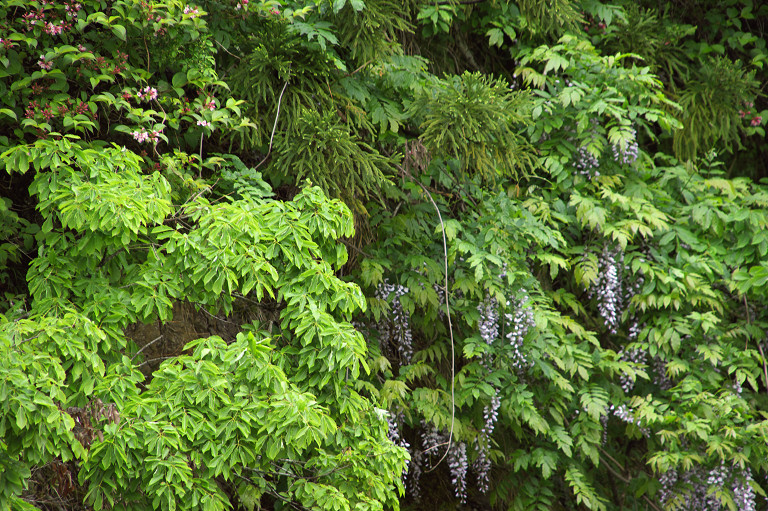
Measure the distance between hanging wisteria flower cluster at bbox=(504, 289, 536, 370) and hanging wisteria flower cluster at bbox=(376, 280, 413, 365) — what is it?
0.49 meters

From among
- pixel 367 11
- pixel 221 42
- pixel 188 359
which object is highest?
pixel 367 11

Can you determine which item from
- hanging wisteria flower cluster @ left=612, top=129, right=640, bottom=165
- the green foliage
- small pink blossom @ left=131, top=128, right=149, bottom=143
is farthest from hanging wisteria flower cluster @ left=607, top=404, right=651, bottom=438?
small pink blossom @ left=131, top=128, right=149, bottom=143

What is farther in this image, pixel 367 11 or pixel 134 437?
pixel 367 11

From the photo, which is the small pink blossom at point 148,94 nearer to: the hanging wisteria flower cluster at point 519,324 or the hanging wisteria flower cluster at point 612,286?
the hanging wisteria flower cluster at point 519,324

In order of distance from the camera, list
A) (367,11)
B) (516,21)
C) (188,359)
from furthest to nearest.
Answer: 1. (516,21)
2. (367,11)
3. (188,359)

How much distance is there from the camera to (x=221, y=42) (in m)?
2.89

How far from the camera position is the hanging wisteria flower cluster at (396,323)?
3209 mm

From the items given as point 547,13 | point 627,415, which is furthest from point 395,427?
point 547,13

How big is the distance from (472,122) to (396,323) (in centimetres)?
104

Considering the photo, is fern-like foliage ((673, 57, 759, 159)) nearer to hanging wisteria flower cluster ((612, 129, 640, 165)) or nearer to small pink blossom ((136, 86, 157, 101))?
hanging wisteria flower cluster ((612, 129, 640, 165))

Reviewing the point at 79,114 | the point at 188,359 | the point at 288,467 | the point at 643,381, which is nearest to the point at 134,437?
the point at 188,359

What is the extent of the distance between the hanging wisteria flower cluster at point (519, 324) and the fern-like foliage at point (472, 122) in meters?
0.65

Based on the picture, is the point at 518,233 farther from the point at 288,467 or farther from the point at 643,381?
the point at 288,467

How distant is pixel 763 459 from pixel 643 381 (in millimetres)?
739
